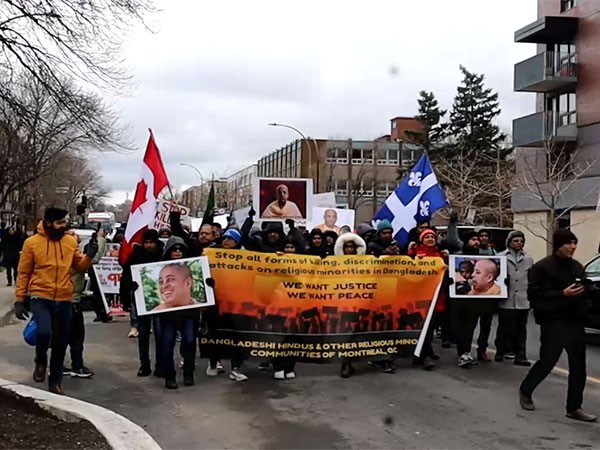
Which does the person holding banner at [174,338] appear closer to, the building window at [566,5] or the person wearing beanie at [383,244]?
the person wearing beanie at [383,244]

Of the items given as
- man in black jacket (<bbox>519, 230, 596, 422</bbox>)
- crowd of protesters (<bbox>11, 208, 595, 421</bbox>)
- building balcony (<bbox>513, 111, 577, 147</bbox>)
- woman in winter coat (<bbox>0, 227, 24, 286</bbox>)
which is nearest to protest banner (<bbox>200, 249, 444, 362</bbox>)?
crowd of protesters (<bbox>11, 208, 595, 421</bbox>)

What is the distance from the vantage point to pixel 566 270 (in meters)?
7.41

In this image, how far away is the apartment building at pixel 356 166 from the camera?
3009 inches

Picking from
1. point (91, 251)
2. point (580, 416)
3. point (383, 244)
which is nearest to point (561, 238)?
point (580, 416)

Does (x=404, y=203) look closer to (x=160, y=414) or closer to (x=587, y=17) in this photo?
(x=160, y=414)

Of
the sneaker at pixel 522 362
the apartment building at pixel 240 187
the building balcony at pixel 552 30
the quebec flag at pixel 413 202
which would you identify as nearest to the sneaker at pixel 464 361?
the sneaker at pixel 522 362

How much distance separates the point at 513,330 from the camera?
411 inches

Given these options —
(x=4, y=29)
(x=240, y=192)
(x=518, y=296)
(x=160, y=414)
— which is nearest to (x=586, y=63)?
(x=518, y=296)

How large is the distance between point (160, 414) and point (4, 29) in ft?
19.1

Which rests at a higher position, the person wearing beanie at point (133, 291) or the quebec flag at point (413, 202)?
the quebec flag at point (413, 202)

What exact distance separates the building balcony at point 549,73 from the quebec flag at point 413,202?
77.5 feet

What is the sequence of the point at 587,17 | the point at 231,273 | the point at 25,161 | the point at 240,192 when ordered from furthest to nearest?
the point at 240,192 < the point at 587,17 < the point at 25,161 < the point at 231,273

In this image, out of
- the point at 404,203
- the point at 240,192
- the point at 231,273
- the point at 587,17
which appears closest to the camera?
the point at 231,273

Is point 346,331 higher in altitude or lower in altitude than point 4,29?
lower
